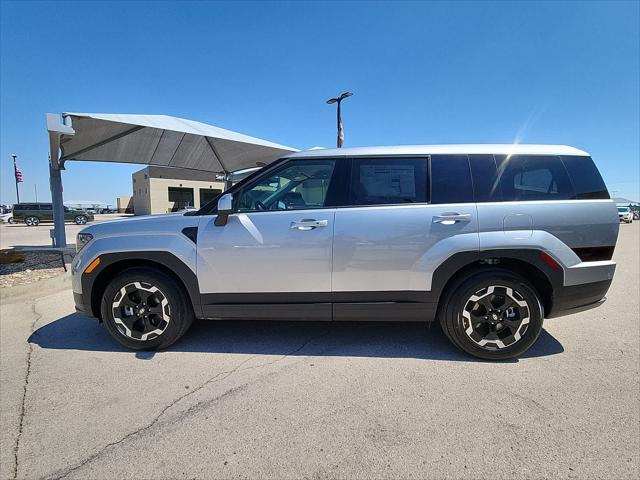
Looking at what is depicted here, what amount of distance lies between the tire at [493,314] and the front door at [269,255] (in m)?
1.25

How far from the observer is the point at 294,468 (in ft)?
5.93

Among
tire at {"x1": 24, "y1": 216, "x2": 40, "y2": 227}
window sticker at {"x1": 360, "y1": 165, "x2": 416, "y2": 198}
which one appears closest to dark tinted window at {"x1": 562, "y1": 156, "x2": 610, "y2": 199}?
window sticker at {"x1": 360, "y1": 165, "x2": 416, "y2": 198}

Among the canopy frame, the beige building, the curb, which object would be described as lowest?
the curb

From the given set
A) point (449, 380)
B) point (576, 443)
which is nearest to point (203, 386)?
point (449, 380)

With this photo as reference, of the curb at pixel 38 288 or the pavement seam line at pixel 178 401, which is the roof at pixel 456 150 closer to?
the pavement seam line at pixel 178 401

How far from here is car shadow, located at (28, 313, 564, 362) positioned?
317cm

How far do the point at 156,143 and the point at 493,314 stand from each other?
9.15 m

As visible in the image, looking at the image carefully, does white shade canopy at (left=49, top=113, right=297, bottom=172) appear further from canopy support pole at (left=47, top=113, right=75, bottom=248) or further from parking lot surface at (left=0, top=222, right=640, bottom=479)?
parking lot surface at (left=0, top=222, right=640, bottom=479)

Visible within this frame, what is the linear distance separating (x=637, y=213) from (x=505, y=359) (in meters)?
72.9

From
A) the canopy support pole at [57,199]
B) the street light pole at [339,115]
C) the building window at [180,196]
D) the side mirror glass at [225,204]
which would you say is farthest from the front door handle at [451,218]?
the building window at [180,196]

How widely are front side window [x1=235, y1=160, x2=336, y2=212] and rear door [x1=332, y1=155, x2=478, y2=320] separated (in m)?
0.29

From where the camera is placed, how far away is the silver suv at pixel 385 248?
9.45ft

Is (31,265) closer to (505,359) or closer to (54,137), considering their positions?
(54,137)

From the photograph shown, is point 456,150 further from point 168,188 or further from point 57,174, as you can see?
point 168,188
